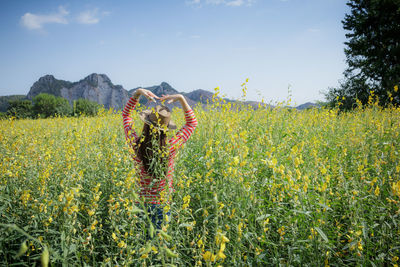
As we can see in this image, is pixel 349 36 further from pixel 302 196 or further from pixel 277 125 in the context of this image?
pixel 302 196

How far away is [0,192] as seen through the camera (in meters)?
2.22

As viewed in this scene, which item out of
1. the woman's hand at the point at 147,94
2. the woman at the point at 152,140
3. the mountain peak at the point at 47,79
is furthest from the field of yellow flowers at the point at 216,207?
the mountain peak at the point at 47,79

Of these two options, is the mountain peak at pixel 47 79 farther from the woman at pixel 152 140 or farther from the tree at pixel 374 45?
the woman at pixel 152 140

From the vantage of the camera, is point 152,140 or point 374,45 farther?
point 374,45

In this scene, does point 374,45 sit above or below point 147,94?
above

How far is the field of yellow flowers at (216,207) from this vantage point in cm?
147

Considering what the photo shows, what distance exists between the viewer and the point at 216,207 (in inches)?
51.4

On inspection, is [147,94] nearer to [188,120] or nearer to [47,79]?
[188,120]

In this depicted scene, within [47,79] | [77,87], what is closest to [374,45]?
[77,87]

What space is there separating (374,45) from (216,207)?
69.3 feet

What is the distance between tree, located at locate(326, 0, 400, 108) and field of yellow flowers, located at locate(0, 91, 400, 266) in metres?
15.1

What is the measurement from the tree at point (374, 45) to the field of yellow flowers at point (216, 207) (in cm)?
1508

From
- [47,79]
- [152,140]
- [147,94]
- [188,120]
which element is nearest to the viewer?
[152,140]

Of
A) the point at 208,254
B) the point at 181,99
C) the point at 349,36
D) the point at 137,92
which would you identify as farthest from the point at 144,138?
the point at 349,36
